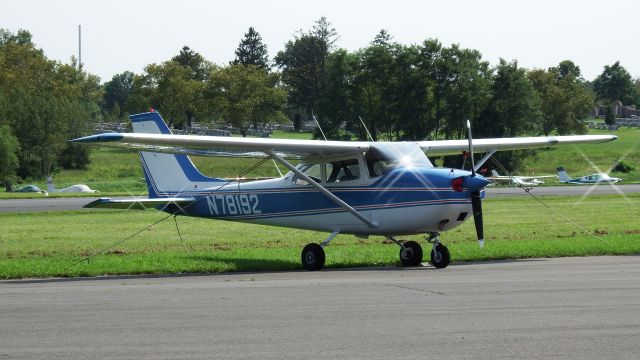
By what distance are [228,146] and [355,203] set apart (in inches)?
114

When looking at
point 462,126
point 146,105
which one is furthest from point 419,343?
point 146,105

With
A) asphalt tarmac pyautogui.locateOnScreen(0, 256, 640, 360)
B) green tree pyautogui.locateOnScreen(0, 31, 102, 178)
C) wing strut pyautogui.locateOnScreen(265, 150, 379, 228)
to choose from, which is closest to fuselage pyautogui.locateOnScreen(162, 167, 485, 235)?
wing strut pyautogui.locateOnScreen(265, 150, 379, 228)

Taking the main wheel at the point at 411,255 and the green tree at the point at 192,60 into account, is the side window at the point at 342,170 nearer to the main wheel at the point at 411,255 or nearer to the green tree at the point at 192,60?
→ the main wheel at the point at 411,255

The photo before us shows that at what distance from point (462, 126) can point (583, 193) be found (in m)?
25.0

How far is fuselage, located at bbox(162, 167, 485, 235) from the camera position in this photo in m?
17.9

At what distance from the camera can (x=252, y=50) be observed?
5866 inches

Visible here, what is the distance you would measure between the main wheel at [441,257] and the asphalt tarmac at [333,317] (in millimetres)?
1985

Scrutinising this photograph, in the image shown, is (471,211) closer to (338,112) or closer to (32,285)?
(32,285)

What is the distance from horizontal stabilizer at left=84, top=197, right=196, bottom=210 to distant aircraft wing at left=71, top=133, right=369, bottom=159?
1241 millimetres

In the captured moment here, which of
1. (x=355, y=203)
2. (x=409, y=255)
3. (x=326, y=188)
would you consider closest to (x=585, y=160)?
(x=326, y=188)

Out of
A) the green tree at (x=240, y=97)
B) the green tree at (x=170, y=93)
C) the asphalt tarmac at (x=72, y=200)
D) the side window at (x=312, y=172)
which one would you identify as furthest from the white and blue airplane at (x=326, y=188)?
the green tree at (x=170, y=93)

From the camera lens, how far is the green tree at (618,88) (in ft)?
607

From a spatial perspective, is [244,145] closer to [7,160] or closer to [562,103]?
[7,160]

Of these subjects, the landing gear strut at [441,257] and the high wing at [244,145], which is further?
the landing gear strut at [441,257]
